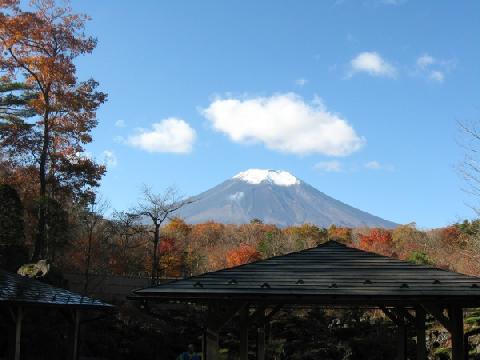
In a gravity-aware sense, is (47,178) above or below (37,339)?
above

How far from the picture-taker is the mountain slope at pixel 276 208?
148750 mm

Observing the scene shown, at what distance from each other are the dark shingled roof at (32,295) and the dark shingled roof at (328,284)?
3198 millimetres

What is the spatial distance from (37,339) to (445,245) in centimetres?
2655

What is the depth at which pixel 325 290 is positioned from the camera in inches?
307

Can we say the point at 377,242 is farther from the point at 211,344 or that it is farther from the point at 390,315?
the point at 211,344

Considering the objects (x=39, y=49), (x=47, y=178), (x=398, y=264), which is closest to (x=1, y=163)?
(x=47, y=178)

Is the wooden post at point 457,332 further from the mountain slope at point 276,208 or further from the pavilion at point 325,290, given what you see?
the mountain slope at point 276,208

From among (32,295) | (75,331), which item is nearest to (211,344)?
(32,295)

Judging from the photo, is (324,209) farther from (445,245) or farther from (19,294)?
(19,294)

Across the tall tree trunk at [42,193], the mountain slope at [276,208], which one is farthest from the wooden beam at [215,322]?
the mountain slope at [276,208]

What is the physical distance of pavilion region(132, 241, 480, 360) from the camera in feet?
25.2

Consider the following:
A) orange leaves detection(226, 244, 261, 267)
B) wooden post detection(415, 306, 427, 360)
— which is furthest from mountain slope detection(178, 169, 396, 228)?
wooden post detection(415, 306, 427, 360)

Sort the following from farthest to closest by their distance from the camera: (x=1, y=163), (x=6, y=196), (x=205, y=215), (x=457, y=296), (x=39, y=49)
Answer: (x=205, y=215) < (x=1, y=163) < (x=39, y=49) < (x=6, y=196) < (x=457, y=296)

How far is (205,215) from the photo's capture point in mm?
148125
